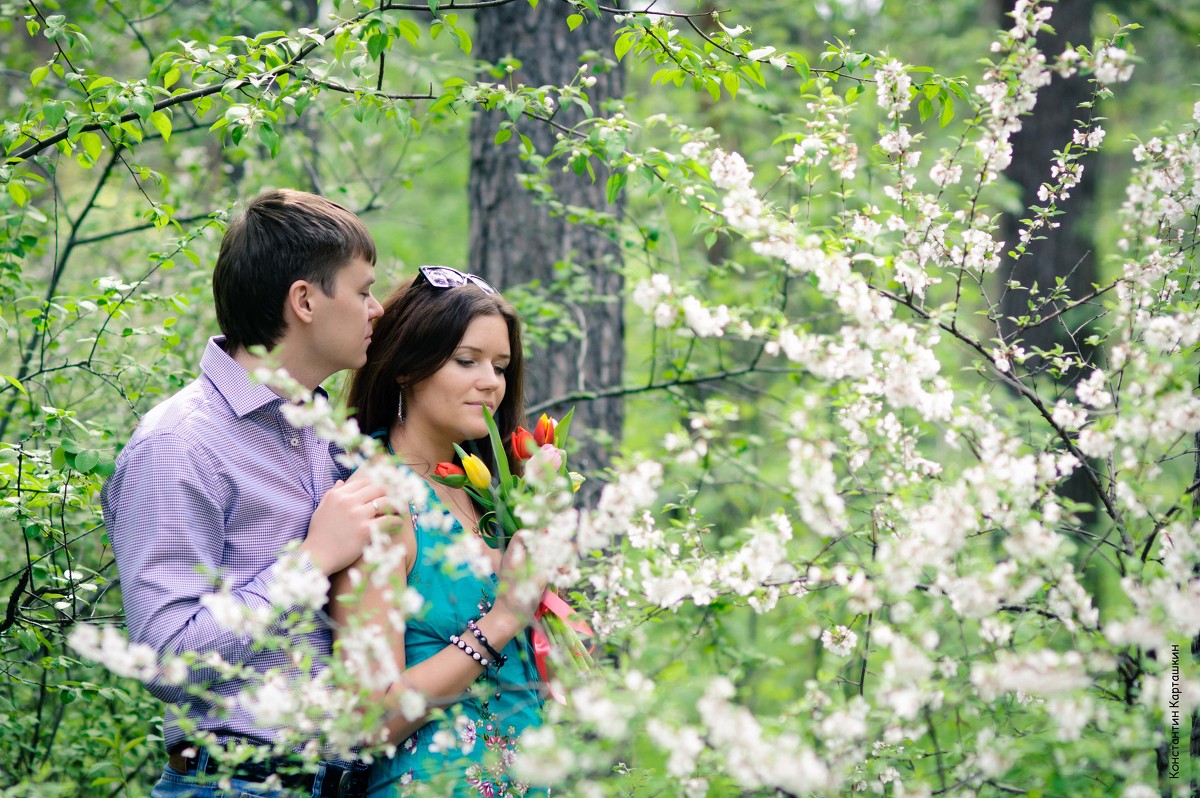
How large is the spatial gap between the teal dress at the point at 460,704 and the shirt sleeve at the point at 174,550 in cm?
39

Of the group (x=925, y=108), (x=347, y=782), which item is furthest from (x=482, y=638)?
(x=925, y=108)

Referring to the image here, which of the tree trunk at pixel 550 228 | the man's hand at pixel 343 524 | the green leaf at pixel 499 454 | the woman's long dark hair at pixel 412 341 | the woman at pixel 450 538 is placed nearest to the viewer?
the man's hand at pixel 343 524

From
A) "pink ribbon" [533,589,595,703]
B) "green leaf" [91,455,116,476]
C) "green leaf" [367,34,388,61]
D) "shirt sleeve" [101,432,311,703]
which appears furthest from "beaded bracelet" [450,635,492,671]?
"green leaf" [367,34,388,61]

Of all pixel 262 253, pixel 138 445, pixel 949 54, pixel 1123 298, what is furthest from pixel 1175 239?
pixel 949 54

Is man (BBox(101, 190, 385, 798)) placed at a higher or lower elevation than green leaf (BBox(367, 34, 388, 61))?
lower

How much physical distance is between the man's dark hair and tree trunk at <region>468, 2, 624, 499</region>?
1.77 m

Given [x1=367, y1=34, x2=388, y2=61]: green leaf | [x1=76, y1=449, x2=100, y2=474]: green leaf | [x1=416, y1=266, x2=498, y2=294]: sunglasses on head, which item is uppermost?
[x1=367, y1=34, x2=388, y2=61]: green leaf

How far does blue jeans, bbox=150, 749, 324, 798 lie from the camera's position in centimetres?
201

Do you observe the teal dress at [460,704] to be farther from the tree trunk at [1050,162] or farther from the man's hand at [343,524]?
the tree trunk at [1050,162]

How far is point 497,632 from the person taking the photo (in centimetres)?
216

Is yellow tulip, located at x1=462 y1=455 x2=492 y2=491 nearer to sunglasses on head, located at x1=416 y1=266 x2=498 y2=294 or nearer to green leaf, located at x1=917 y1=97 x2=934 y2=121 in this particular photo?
sunglasses on head, located at x1=416 y1=266 x2=498 y2=294

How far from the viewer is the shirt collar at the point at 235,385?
7.27 feet

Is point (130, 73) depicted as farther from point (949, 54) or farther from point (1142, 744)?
point (1142, 744)

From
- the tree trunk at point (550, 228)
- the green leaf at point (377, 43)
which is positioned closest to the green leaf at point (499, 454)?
the green leaf at point (377, 43)
